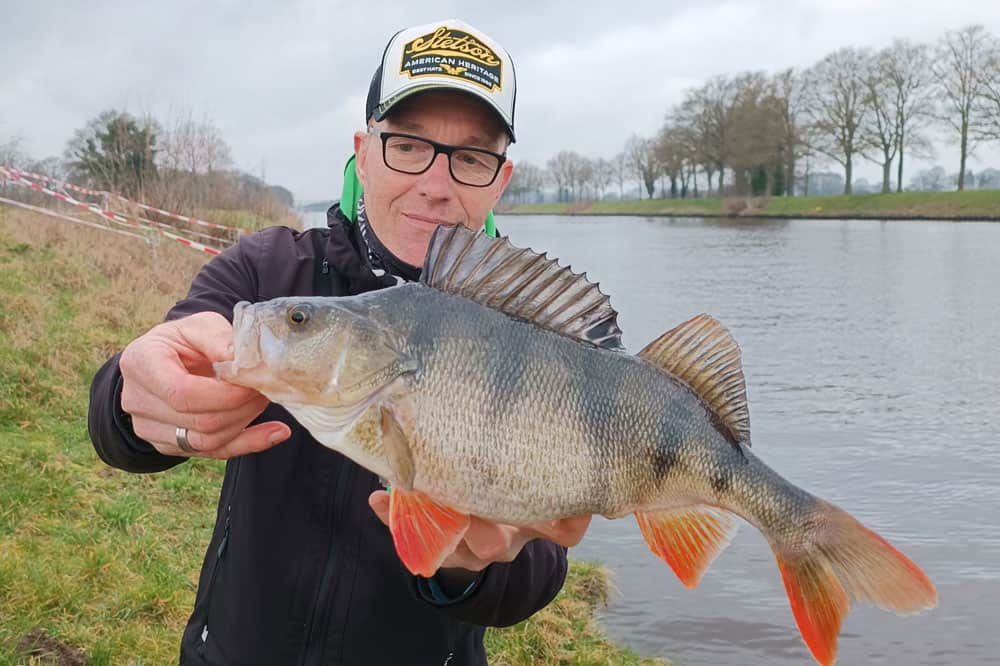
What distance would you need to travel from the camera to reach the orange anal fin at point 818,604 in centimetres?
193

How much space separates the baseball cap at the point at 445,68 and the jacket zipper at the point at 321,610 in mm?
1187

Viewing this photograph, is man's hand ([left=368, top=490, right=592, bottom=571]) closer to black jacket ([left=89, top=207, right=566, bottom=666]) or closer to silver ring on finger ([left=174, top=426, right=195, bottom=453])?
black jacket ([left=89, top=207, right=566, bottom=666])

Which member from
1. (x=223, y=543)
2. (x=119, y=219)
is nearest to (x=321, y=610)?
(x=223, y=543)

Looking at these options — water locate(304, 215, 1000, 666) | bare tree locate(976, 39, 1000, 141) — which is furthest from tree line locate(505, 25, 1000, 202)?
water locate(304, 215, 1000, 666)

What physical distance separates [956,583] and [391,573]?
5.06m

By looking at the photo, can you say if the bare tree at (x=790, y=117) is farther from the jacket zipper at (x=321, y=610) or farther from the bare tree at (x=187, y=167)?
the jacket zipper at (x=321, y=610)

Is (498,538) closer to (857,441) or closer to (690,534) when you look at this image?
(690,534)

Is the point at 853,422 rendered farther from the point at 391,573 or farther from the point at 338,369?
the point at 338,369

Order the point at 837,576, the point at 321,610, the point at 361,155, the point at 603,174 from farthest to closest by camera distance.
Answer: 1. the point at 603,174
2. the point at 361,155
3. the point at 321,610
4. the point at 837,576

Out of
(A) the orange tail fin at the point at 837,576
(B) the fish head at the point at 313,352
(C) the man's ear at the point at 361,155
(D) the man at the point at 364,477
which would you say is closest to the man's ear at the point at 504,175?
(D) the man at the point at 364,477

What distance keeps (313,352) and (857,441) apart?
7873 mm

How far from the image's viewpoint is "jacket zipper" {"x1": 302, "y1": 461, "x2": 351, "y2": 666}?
233 cm

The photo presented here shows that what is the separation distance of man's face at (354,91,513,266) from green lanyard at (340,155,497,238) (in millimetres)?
162

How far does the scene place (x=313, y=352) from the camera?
1777 mm
